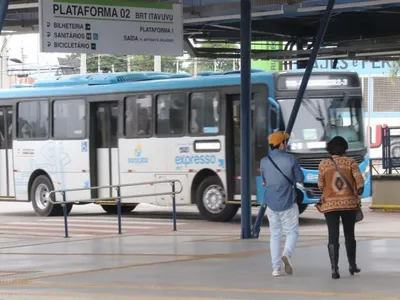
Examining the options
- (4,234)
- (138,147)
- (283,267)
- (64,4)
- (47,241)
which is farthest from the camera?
(138,147)

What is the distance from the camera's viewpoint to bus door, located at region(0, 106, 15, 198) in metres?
27.3

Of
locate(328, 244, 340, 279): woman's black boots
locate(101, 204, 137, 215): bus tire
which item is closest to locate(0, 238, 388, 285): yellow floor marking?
locate(328, 244, 340, 279): woman's black boots

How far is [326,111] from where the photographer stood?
2266 cm

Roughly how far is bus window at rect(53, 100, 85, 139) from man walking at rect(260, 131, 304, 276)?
13.8 m

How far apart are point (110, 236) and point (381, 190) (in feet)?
27.5

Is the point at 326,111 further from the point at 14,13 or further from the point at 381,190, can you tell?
the point at 14,13

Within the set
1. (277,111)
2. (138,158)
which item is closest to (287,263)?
(277,111)

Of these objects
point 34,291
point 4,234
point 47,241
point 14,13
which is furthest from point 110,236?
point 34,291

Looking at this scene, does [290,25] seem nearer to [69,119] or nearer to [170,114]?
[170,114]

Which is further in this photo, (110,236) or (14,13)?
(14,13)

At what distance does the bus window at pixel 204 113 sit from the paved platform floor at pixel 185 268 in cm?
393

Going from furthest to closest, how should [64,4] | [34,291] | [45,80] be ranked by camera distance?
[45,80] → [64,4] → [34,291]

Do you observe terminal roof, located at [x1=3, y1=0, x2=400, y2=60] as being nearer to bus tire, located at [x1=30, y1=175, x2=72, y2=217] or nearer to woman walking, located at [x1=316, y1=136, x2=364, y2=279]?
bus tire, located at [x1=30, y1=175, x2=72, y2=217]

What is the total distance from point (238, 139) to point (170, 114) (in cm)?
218
